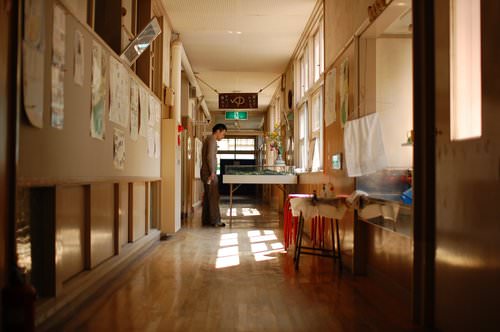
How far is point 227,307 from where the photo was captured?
2.60 m

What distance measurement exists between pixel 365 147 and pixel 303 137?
3793mm

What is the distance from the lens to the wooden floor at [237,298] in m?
2.29

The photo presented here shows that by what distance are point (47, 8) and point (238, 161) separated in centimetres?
1517

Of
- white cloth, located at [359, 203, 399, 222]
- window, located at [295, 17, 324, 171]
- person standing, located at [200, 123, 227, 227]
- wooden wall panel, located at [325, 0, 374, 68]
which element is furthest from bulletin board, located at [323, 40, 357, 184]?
person standing, located at [200, 123, 227, 227]

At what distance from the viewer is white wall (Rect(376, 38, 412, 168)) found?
3.65 m

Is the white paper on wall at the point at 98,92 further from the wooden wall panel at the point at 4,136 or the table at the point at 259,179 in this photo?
the table at the point at 259,179

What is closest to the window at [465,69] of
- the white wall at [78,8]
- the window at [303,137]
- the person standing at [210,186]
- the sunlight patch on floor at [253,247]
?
the white wall at [78,8]

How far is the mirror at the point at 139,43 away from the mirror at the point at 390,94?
6.03ft

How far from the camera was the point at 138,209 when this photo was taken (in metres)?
4.48

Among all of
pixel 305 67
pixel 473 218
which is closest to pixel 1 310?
pixel 473 218

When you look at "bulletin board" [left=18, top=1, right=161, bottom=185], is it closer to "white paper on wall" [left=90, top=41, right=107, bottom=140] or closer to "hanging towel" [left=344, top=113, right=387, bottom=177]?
"white paper on wall" [left=90, top=41, right=107, bottom=140]

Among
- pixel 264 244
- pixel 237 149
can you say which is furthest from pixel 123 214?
pixel 237 149

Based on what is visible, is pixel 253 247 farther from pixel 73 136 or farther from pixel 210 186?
pixel 73 136

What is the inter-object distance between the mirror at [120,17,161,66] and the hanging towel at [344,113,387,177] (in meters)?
1.93
